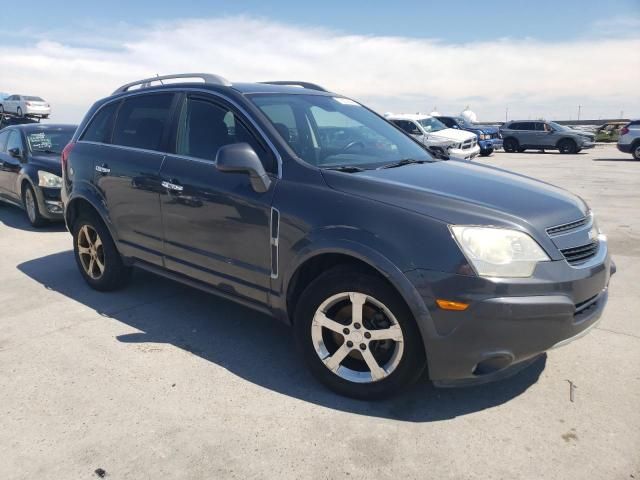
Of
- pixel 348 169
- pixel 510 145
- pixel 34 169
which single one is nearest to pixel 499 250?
pixel 348 169

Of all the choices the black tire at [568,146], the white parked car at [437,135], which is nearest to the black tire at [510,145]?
the black tire at [568,146]

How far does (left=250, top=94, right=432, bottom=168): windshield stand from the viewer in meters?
3.46

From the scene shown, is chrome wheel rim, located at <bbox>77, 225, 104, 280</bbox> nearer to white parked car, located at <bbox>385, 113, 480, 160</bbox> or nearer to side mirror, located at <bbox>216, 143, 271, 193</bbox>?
side mirror, located at <bbox>216, 143, 271, 193</bbox>

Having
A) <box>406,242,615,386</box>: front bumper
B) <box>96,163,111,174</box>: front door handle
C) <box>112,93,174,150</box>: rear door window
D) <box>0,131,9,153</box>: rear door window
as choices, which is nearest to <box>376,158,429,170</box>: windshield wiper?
<box>406,242,615,386</box>: front bumper

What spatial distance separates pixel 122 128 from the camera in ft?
14.8

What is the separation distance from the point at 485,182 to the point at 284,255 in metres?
1.33

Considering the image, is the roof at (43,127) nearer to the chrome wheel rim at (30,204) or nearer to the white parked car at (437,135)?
the chrome wheel rim at (30,204)

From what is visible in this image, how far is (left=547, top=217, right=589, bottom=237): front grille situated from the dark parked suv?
12 millimetres

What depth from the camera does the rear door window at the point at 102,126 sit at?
470cm

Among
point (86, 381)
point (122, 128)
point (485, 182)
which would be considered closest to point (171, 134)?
point (122, 128)

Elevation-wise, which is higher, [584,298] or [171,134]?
[171,134]

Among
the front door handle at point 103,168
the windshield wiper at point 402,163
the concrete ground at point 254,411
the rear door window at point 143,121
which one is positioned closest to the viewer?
the concrete ground at point 254,411

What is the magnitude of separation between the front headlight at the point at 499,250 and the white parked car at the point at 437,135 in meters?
13.7

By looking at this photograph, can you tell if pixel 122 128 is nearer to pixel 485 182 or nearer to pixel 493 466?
pixel 485 182
